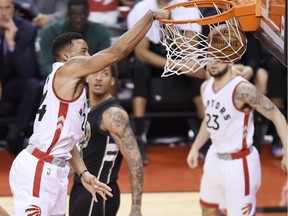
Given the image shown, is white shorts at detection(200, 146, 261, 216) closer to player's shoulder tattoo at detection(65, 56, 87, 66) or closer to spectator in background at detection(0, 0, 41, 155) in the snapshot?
player's shoulder tattoo at detection(65, 56, 87, 66)

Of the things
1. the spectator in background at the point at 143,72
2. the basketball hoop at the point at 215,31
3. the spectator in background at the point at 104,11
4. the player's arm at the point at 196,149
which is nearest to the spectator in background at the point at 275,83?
the spectator in background at the point at 143,72

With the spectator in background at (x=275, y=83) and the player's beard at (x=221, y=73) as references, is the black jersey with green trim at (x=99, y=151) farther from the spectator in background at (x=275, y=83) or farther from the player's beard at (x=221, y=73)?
the spectator in background at (x=275, y=83)

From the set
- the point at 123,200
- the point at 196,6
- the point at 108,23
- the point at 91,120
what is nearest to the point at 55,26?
the point at 108,23

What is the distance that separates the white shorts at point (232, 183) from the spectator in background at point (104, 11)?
3227 mm

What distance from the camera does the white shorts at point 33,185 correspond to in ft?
18.0

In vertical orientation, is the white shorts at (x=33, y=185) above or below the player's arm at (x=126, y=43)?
below

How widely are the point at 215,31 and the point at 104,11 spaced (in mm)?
4056

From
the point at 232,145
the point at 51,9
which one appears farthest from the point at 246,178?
the point at 51,9

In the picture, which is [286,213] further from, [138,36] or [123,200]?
[138,36]

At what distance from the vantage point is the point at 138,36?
4.99m

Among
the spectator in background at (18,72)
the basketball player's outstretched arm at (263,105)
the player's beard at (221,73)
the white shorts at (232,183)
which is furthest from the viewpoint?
the spectator in background at (18,72)

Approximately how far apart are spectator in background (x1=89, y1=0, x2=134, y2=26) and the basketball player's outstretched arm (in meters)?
3.18

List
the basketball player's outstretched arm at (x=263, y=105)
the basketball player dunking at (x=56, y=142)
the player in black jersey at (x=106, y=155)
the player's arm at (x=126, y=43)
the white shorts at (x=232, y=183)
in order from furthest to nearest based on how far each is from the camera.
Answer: the white shorts at (x=232, y=183) < the basketball player's outstretched arm at (x=263, y=105) < the player in black jersey at (x=106, y=155) < the basketball player dunking at (x=56, y=142) < the player's arm at (x=126, y=43)

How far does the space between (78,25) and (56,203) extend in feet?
11.4
